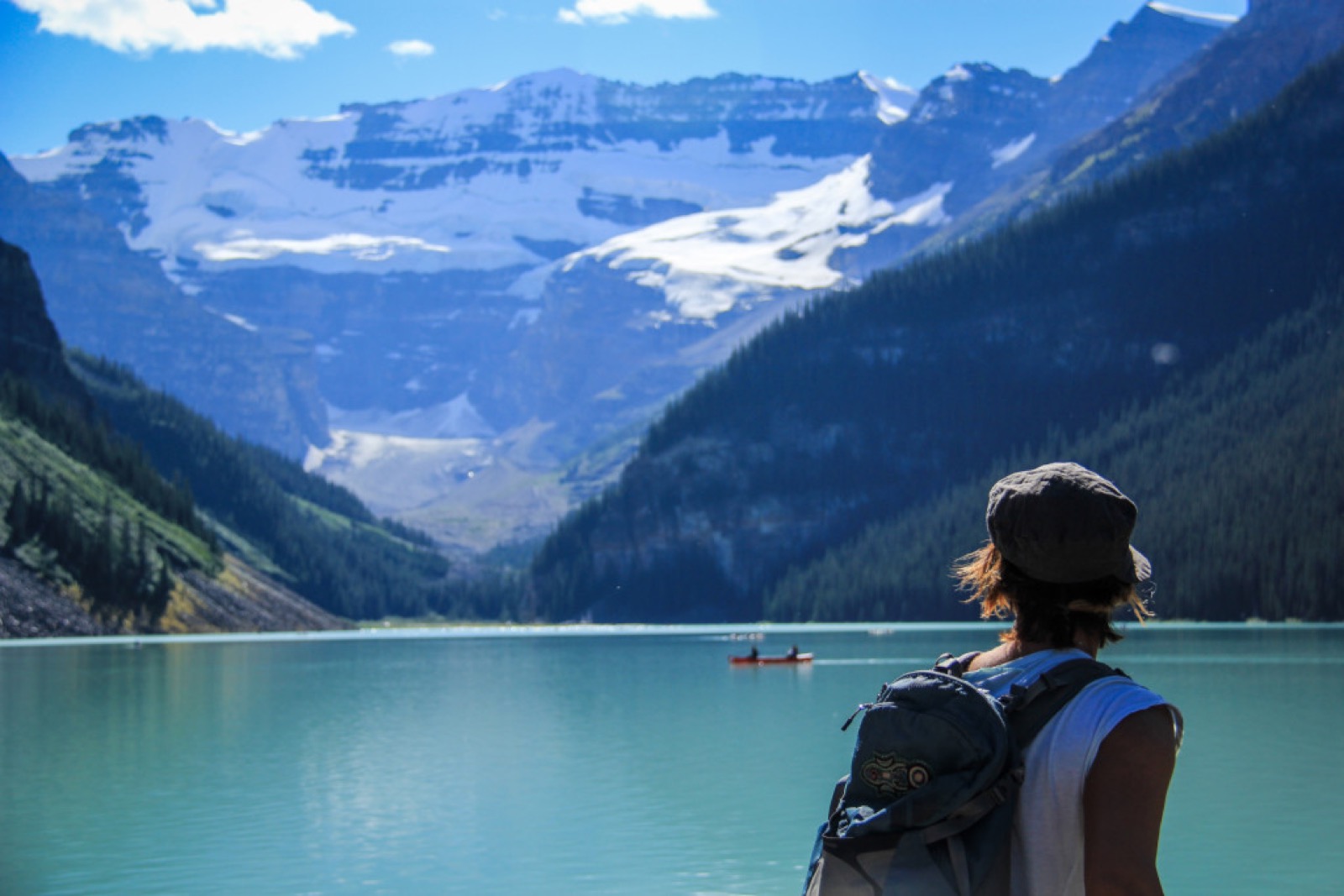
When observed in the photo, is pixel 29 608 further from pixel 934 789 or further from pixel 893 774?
pixel 934 789

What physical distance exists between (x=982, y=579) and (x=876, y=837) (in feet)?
5.11

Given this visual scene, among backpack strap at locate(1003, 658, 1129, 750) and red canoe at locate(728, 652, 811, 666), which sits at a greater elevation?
backpack strap at locate(1003, 658, 1129, 750)

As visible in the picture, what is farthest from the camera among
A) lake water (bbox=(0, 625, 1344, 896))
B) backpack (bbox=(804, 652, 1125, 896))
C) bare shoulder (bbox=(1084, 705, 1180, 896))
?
lake water (bbox=(0, 625, 1344, 896))

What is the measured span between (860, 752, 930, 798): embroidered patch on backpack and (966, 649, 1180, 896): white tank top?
56cm

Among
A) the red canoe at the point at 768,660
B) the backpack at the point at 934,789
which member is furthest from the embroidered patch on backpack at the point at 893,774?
the red canoe at the point at 768,660

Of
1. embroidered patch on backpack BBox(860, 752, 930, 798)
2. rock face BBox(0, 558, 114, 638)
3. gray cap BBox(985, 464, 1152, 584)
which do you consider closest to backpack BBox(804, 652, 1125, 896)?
embroidered patch on backpack BBox(860, 752, 930, 798)

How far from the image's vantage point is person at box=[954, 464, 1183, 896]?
7.53 metres

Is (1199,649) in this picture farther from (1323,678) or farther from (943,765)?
(943,765)

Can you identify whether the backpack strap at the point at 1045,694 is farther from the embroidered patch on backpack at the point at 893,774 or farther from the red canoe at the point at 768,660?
the red canoe at the point at 768,660

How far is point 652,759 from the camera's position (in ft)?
217

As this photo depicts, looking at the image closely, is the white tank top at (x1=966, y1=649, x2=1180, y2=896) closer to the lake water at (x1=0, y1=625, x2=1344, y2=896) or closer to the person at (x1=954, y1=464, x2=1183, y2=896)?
A: the person at (x1=954, y1=464, x2=1183, y2=896)

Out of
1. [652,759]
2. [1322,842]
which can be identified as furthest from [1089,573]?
[652,759]

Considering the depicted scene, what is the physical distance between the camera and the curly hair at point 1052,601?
27.3 feet

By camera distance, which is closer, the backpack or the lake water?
the backpack
